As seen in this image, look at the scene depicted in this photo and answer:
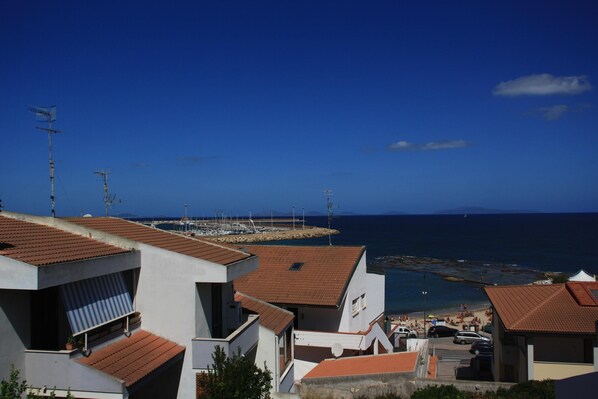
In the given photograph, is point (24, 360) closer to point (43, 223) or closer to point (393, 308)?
point (43, 223)

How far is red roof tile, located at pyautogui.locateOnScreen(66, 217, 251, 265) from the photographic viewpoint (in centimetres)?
1441

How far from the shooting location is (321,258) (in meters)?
27.2

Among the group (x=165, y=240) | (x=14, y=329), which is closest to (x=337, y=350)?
(x=165, y=240)

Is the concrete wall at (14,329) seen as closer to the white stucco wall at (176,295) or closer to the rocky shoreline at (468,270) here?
the white stucco wall at (176,295)

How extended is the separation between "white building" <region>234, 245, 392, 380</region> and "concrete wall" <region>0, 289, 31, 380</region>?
13988 mm

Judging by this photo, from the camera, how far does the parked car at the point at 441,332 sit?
147 ft

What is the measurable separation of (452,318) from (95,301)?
162ft

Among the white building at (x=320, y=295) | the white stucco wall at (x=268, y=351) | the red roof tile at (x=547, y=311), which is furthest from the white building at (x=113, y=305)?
the red roof tile at (x=547, y=311)

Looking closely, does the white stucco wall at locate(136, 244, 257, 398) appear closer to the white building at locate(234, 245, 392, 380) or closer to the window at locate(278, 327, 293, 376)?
the window at locate(278, 327, 293, 376)

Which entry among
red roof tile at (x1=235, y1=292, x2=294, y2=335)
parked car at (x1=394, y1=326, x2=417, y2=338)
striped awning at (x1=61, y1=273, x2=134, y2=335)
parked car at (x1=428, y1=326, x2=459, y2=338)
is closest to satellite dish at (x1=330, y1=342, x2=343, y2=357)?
red roof tile at (x1=235, y1=292, x2=294, y2=335)

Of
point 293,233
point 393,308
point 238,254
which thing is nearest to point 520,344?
point 238,254

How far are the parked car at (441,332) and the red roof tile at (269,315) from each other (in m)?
29.3

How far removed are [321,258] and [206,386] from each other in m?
15.9

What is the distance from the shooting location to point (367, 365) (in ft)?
64.7
